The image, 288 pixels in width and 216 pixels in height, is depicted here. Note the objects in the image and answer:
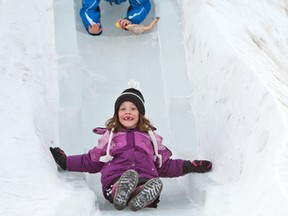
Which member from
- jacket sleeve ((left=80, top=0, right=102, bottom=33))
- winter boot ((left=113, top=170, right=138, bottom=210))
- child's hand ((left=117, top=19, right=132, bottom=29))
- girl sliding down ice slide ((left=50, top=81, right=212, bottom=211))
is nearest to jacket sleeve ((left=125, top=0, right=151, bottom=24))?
child's hand ((left=117, top=19, right=132, bottom=29))

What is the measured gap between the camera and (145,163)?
299 cm

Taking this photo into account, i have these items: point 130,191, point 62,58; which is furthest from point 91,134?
point 130,191

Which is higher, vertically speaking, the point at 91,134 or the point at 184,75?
the point at 184,75

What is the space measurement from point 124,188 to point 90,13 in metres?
2.09

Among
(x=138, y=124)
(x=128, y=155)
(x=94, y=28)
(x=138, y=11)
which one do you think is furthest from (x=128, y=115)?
(x=138, y=11)

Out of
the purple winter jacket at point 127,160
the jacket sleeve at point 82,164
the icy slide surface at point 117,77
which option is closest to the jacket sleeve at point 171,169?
the purple winter jacket at point 127,160

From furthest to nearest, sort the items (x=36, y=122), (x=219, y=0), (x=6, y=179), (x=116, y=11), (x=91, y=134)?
1. (x=116, y=11)
2. (x=219, y=0)
3. (x=91, y=134)
4. (x=36, y=122)
5. (x=6, y=179)

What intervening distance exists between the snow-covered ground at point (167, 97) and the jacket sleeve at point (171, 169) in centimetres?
8

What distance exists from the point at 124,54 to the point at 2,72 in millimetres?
1132

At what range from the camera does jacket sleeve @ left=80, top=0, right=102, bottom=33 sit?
14.5 ft

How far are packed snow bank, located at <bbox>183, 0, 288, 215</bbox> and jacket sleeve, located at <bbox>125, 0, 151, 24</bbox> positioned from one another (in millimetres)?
293

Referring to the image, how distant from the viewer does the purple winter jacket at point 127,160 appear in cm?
296

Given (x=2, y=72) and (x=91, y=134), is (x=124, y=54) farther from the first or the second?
(x=2, y=72)

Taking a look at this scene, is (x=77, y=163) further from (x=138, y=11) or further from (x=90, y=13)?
(x=138, y=11)
